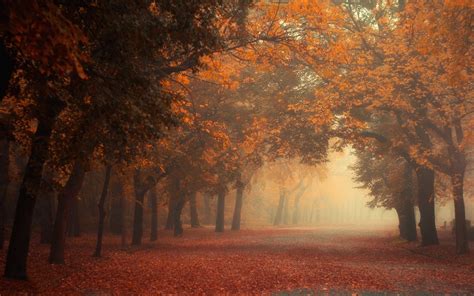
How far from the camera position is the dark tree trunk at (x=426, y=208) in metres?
26.6

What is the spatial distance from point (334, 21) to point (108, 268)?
13020 millimetres

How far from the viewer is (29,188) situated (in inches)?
448

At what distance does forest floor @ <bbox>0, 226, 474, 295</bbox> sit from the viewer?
44.0 ft

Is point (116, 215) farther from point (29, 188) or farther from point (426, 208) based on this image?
point (29, 188)

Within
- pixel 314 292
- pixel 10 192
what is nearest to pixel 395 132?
pixel 314 292

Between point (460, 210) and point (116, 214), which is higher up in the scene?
point (460, 210)

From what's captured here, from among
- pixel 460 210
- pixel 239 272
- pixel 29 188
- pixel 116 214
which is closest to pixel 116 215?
pixel 116 214

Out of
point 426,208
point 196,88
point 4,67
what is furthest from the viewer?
point 196,88

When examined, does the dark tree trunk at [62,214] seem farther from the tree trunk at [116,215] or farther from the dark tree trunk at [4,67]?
the tree trunk at [116,215]

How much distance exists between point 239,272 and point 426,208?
15.4 metres

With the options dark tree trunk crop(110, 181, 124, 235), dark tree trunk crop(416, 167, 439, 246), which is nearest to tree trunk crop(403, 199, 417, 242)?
dark tree trunk crop(416, 167, 439, 246)

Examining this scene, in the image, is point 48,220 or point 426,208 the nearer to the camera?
point 48,220

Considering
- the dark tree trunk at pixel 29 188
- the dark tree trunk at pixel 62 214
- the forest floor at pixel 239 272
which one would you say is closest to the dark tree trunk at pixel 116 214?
the forest floor at pixel 239 272

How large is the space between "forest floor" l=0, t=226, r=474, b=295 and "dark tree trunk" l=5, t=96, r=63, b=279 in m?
0.58
